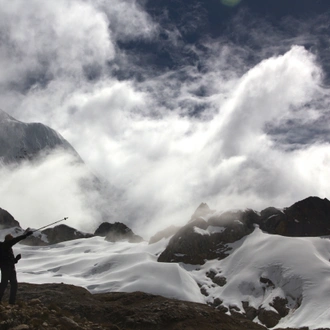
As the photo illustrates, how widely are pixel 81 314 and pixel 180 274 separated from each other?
8679cm

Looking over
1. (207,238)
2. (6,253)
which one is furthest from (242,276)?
(6,253)

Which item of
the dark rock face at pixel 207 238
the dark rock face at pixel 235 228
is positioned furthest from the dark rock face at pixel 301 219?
the dark rock face at pixel 207 238

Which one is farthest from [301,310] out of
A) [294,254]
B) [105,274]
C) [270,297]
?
[105,274]

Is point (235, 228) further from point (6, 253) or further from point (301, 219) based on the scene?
point (6, 253)

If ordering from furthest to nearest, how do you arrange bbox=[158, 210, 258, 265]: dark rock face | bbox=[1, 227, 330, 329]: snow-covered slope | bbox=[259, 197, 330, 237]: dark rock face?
bbox=[259, 197, 330, 237]: dark rock face < bbox=[158, 210, 258, 265]: dark rock face < bbox=[1, 227, 330, 329]: snow-covered slope

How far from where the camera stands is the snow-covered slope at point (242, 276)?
102812 mm

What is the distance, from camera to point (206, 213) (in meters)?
193

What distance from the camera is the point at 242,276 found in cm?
12581

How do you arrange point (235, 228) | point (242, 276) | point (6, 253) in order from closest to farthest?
point (6, 253), point (242, 276), point (235, 228)

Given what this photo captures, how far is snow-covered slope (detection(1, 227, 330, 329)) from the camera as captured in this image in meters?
103

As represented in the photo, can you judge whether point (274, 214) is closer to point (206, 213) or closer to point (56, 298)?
point (206, 213)

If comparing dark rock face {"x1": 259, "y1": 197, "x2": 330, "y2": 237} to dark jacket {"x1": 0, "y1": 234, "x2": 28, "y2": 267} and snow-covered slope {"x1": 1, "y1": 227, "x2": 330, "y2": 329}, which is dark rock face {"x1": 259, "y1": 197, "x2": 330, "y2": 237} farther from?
dark jacket {"x1": 0, "y1": 234, "x2": 28, "y2": 267}

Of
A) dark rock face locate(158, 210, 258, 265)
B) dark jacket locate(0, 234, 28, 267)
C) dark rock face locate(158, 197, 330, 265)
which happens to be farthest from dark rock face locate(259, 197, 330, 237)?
dark jacket locate(0, 234, 28, 267)

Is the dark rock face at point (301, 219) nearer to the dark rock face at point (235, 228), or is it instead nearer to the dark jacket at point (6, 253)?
the dark rock face at point (235, 228)
